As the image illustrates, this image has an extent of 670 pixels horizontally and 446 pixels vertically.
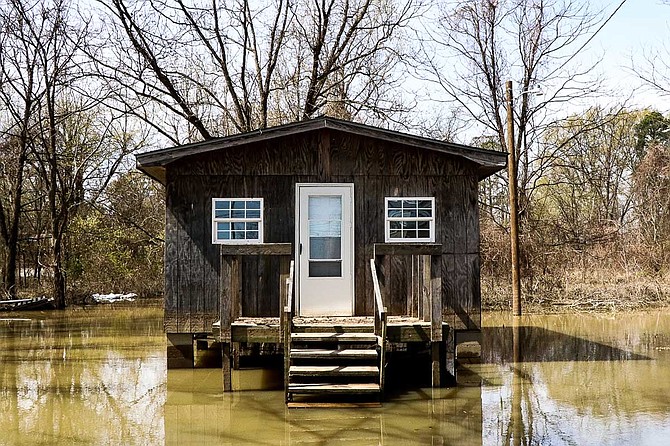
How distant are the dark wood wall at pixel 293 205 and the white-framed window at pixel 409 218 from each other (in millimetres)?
94

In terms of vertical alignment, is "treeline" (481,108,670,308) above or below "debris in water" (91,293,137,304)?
above

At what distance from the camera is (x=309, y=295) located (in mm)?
11156

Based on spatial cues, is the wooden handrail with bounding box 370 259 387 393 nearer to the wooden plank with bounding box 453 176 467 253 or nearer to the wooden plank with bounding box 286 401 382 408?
the wooden plank with bounding box 286 401 382 408

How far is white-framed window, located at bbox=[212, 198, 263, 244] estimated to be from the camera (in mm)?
11219

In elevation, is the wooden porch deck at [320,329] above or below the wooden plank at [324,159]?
below

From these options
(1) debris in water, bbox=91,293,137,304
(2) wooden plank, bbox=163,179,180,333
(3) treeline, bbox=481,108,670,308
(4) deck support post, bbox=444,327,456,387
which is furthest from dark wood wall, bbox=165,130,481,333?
(1) debris in water, bbox=91,293,137,304

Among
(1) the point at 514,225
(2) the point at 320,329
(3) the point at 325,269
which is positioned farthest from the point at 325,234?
(1) the point at 514,225

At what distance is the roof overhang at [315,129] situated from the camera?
10844 millimetres

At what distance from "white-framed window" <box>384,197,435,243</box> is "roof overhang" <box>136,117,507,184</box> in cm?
87

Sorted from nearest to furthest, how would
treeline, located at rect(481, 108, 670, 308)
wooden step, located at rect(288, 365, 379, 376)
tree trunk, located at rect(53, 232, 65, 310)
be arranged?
1. wooden step, located at rect(288, 365, 379, 376)
2. treeline, located at rect(481, 108, 670, 308)
3. tree trunk, located at rect(53, 232, 65, 310)

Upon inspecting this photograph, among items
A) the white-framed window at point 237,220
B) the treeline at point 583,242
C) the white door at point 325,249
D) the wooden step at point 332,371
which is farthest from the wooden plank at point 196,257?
the treeline at point 583,242

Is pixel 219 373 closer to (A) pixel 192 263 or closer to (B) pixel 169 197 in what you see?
(A) pixel 192 263

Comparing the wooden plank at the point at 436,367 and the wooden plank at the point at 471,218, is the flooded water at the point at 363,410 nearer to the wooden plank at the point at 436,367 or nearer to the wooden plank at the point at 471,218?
the wooden plank at the point at 436,367

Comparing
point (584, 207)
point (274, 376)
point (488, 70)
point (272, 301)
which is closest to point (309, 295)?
point (272, 301)
